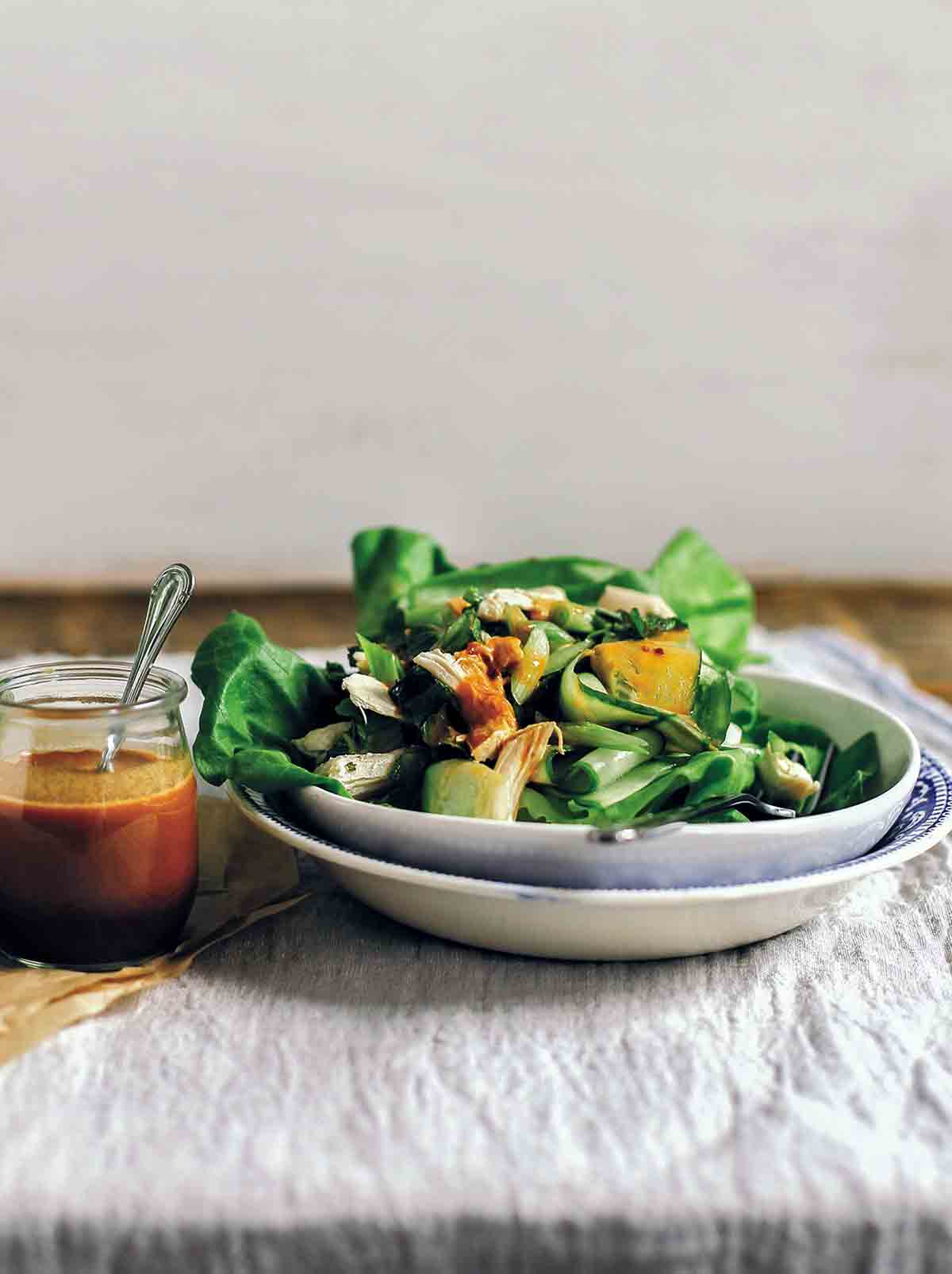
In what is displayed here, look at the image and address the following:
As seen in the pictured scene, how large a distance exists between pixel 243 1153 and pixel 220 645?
A: 518 millimetres

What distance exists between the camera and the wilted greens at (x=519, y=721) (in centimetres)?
95

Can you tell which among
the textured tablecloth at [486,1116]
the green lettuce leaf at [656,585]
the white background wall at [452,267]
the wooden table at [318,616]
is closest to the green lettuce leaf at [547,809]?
the textured tablecloth at [486,1116]

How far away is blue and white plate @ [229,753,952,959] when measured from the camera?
0.83m

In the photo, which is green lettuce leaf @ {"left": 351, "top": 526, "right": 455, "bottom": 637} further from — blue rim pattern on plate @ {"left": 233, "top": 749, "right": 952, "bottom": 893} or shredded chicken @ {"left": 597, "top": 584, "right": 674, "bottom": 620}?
blue rim pattern on plate @ {"left": 233, "top": 749, "right": 952, "bottom": 893}

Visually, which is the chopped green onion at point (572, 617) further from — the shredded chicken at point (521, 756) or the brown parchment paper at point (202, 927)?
the brown parchment paper at point (202, 927)

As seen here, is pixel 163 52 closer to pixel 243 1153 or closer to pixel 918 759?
pixel 918 759

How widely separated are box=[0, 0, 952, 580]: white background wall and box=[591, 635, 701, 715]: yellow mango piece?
1775 millimetres

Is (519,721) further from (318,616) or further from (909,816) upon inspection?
(318,616)

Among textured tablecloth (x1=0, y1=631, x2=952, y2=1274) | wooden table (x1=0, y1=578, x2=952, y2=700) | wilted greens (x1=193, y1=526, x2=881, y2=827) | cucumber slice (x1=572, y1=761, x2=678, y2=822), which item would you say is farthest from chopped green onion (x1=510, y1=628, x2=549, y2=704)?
wooden table (x1=0, y1=578, x2=952, y2=700)

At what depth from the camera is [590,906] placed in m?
0.83

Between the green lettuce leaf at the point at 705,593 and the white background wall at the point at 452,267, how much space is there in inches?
49.3

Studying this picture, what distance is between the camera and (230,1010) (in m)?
0.86

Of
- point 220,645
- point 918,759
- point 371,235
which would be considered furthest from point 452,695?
point 371,235

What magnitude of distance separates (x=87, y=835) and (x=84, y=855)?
14 millimetres
